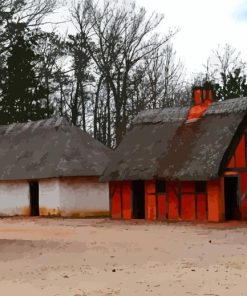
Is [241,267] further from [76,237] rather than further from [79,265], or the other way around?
[76,237]

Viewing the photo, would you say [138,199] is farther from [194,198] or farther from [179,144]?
[194,198]

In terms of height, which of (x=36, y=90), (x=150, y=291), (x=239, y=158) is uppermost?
(x=36, y=90)

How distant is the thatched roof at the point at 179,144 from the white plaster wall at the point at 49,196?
3.74 meters

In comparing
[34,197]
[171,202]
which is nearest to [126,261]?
[171,202]

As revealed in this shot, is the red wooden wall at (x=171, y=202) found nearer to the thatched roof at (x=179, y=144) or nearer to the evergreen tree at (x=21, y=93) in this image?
the thatched roof at (x=179, y=144)

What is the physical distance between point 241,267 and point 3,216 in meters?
21.0

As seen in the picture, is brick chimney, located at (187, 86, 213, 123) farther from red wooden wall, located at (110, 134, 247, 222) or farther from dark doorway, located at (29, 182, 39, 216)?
dark doorway, located at (29, 182, 39, 216)

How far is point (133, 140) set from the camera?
92.3ft

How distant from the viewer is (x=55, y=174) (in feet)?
95.2

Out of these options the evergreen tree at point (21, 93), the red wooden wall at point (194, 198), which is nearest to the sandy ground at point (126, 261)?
the red wooden wall at point (194, 198)

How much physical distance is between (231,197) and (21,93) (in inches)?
913

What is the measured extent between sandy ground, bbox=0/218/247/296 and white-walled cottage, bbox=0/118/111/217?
7.96 m

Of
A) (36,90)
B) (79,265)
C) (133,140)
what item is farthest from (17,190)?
(79,265)

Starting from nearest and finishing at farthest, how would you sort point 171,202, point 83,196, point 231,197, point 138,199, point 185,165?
point 185,165, point 171,202, point 231,197, point 138,199, point 83,196
